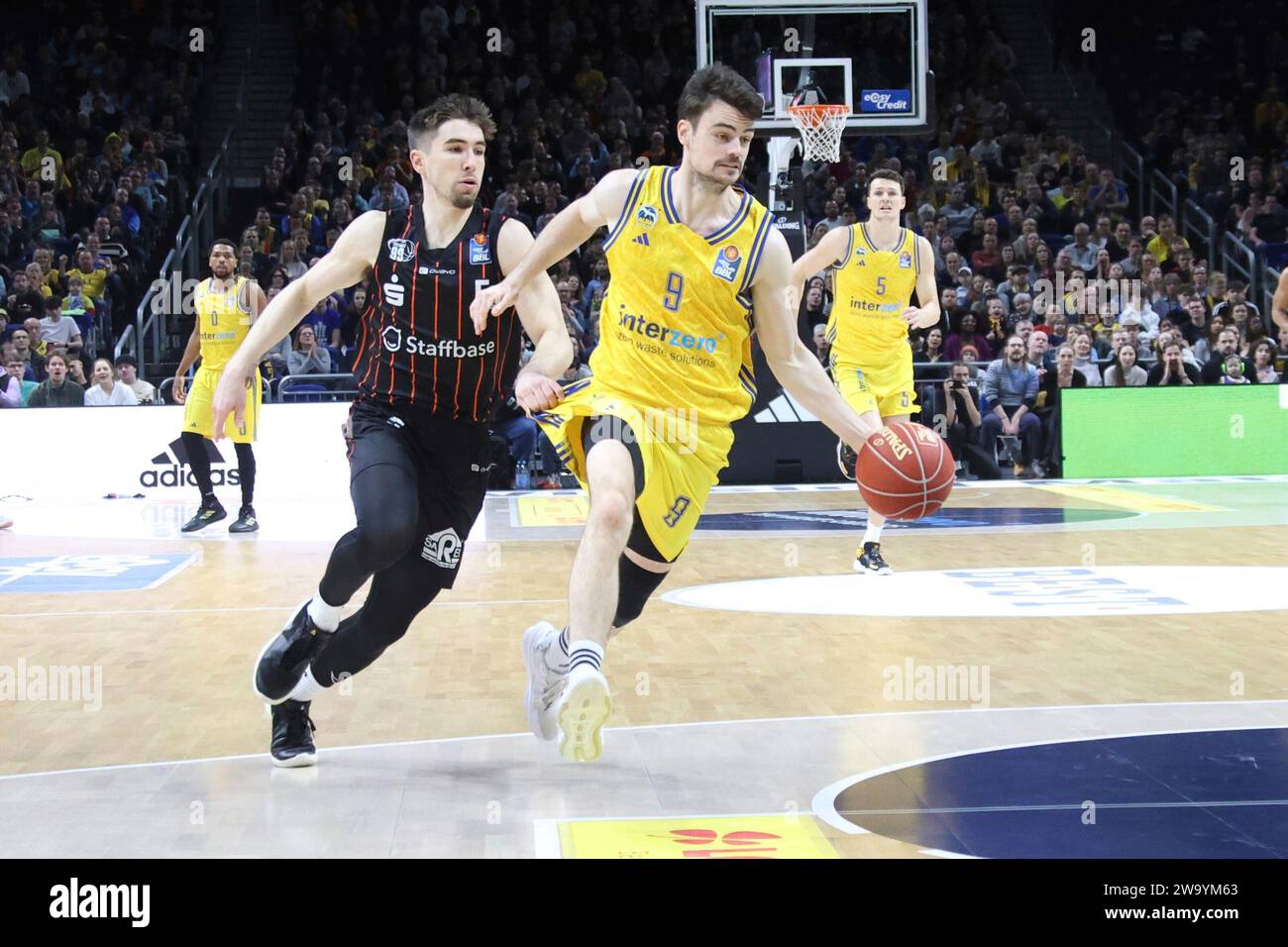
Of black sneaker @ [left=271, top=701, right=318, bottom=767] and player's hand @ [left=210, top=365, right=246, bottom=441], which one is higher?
player's hand @ [left=210, top=365, right=246, bottom=441]

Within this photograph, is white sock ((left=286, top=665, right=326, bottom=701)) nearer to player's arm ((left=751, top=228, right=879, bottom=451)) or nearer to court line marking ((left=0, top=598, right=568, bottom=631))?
player's arm ((left=751, top=228, right=879, bottom=451))

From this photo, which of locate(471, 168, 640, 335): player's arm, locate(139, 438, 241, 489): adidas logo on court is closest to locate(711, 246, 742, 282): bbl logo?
locate(471, 168, 640, 335): player's arm

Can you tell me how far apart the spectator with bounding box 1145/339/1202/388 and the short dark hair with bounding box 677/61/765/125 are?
12.8 metres

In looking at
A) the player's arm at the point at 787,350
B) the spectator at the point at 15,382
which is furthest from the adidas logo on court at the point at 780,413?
the player's arm at the point at 787,350

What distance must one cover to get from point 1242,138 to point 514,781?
20.0m

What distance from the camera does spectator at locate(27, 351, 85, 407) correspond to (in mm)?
15344

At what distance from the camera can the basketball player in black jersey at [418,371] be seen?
466 cm

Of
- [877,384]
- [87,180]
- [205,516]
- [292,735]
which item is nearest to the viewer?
[292,735]

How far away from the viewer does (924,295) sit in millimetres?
9797

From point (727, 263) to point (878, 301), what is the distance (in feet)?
17.5

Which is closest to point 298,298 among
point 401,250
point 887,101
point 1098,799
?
point 401,250

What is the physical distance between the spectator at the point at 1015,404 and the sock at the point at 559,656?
1267 centimetres

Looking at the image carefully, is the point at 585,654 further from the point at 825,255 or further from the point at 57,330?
the point at 57,330

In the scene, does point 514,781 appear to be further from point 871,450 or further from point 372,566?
point 871,450
